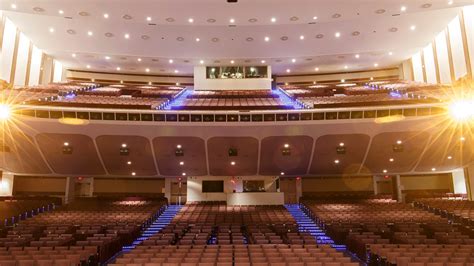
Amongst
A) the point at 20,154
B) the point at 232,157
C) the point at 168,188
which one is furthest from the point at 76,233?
the point at 168,188

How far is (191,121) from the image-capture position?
15109 millimetres

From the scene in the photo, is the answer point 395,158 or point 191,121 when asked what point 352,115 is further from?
point 191,121

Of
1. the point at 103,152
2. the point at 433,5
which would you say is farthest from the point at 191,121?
the point at 433,5

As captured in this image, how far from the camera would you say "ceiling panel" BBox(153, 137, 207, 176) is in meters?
15.8

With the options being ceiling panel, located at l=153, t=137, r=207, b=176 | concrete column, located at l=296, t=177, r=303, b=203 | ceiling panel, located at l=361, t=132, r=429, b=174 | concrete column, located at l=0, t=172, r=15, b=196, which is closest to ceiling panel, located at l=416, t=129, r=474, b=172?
ceiling panel, located at l=361, t=132, r=429, b=174

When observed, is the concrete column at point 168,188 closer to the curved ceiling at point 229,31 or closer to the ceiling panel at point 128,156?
the ceiling panel at point 128,156

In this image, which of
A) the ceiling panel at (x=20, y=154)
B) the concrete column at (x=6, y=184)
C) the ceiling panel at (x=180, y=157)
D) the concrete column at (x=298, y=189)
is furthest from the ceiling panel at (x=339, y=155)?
the concrete column at (x=6, y=184)

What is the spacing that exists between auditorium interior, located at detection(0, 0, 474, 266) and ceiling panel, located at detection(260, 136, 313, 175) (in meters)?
0.11

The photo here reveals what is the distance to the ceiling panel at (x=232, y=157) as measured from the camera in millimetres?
15891

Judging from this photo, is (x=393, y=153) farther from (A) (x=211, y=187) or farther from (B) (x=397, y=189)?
(A) (x=211, y=187)

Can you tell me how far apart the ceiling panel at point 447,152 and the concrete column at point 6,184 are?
21159mm

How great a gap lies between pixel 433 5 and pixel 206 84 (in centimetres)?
1381

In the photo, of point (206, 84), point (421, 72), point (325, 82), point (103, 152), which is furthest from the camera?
point (325, 82)

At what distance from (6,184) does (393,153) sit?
65.1ft
